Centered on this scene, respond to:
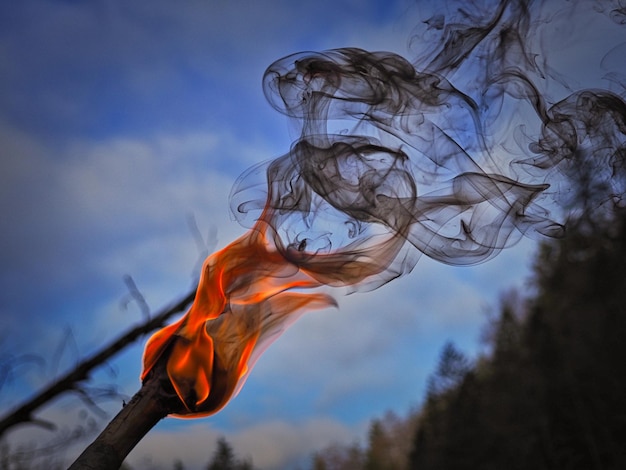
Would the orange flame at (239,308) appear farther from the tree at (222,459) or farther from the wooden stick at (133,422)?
the tree at (222,459)

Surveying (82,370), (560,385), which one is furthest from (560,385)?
(82,370)

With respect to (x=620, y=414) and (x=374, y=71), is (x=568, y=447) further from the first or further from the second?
(x=374, y=71)

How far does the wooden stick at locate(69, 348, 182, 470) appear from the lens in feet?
7.52

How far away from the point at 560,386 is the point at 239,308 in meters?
26.8

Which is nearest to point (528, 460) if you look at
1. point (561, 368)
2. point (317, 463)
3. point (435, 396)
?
point (561, 368)

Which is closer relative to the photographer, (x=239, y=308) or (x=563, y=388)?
(x=239, y=308)

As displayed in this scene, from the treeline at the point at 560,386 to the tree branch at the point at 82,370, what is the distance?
1983 centimetres

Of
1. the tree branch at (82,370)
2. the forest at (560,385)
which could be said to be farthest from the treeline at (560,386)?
the tree branch at (82,370)

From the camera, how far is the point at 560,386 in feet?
86.2

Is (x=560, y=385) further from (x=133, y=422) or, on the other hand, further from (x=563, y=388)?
(x=133, y=422)

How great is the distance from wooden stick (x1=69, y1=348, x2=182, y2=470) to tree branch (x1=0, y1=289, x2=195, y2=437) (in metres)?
2.96

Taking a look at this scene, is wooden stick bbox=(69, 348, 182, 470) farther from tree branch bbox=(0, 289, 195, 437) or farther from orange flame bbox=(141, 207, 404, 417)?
tree branch bbox=(0, 289, 195, 437)

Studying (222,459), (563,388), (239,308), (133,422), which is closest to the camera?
(133,422)

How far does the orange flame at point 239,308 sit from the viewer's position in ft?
9.12
